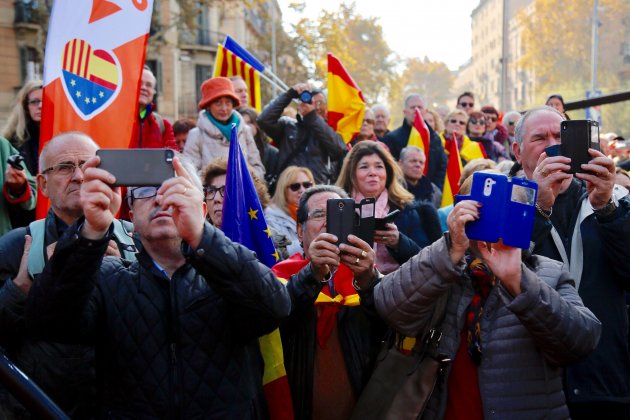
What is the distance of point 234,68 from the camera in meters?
9.16

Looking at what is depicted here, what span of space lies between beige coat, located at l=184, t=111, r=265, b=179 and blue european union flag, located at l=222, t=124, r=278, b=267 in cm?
274

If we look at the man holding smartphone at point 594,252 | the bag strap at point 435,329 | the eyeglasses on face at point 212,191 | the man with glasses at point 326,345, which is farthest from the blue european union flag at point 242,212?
the man holding smartphone at point 594,252

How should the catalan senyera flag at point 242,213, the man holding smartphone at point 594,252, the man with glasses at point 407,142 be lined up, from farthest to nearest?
the man with glasses at point 407,142, the catalan senyera flag at point 242,213, the man holding smartphone at point 594,252

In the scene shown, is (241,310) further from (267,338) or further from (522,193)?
(522,193)

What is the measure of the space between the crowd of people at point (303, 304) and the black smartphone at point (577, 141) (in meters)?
0.04

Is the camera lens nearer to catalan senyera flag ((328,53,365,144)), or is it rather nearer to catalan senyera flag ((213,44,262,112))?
catalan senyera flag ((328,53,365,144))

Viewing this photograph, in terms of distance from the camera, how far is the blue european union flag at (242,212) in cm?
422

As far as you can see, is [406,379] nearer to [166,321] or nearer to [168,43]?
[166,321]

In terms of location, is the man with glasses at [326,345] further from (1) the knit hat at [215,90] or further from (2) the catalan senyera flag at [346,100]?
(2) the catalan senyera flag at [346,100]

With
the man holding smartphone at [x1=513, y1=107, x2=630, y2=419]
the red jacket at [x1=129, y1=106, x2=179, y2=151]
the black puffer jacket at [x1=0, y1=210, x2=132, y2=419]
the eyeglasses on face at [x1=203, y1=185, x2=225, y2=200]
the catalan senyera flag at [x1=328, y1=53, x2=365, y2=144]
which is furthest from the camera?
the catalan senyera flag at [x1=328, y1=53, x2=365, y2=144]

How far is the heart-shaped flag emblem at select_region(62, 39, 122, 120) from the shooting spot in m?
4.11

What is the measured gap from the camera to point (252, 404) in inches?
119

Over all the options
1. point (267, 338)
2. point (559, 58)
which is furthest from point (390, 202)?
point (559, 58)

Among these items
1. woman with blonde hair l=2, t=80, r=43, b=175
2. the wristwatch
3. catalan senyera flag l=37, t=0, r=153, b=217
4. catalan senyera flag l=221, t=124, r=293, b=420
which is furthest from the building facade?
the wristwatch
